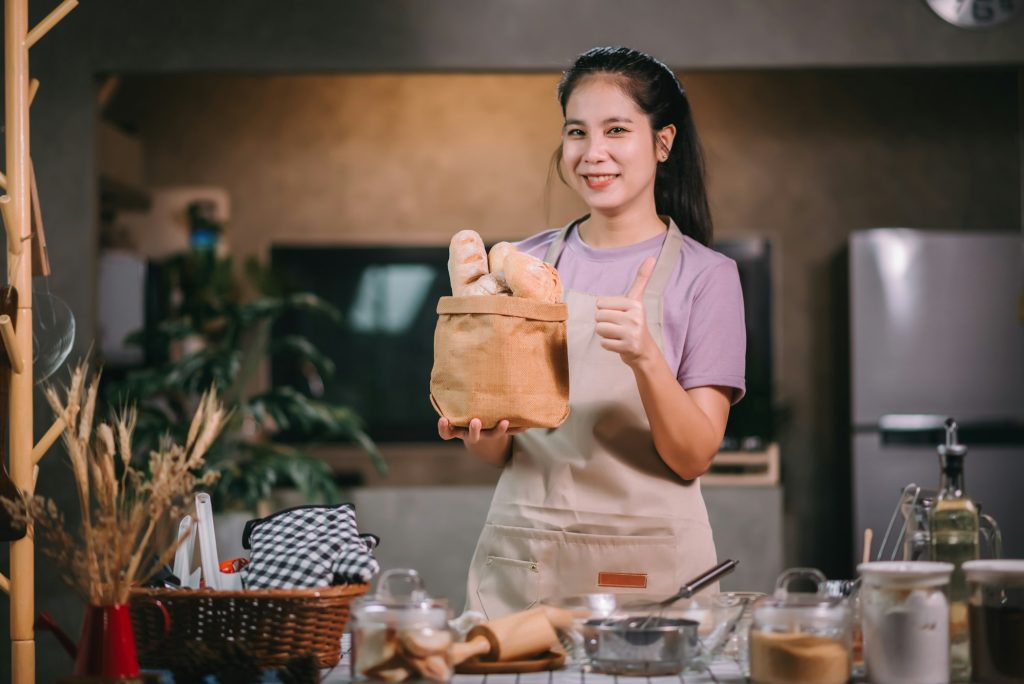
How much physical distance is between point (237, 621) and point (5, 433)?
0.50 meters

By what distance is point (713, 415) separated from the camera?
1.73 meters

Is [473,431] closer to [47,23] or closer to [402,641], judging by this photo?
[402,641]

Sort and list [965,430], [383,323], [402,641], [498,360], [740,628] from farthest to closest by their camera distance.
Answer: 1. [383,323]
2. [965,430]
3. [498,360]
4. [740,628]
5. [402,641]

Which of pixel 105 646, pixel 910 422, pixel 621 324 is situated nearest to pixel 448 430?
pixel 621 324

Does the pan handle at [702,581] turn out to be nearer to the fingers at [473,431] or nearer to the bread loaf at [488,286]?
the fingers at [473,431]

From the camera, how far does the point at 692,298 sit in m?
1.81

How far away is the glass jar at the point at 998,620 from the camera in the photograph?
4.10 ft

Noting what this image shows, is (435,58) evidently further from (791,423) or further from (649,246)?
(791,423)

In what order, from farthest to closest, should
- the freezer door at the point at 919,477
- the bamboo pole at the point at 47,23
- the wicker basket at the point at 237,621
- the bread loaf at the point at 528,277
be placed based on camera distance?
1. the freezer door at the point at 919,477
2. the bamboo pole at the point at 47,23
3. the bread loaf at the point at 528,277
4. the wicker basket at the point at 237,621

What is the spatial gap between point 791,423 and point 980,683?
415 cm

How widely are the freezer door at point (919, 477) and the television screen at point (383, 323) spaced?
2.39 feet

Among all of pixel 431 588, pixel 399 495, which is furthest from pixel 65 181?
pixel 431 588

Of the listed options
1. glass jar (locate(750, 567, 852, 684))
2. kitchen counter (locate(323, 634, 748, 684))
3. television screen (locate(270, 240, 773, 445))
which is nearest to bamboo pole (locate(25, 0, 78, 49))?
kitchen counter (locate(323, 634, 748, 684))

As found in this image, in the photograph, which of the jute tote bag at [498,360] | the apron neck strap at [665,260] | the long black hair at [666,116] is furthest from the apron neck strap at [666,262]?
the jute tote bag at [498,360]
